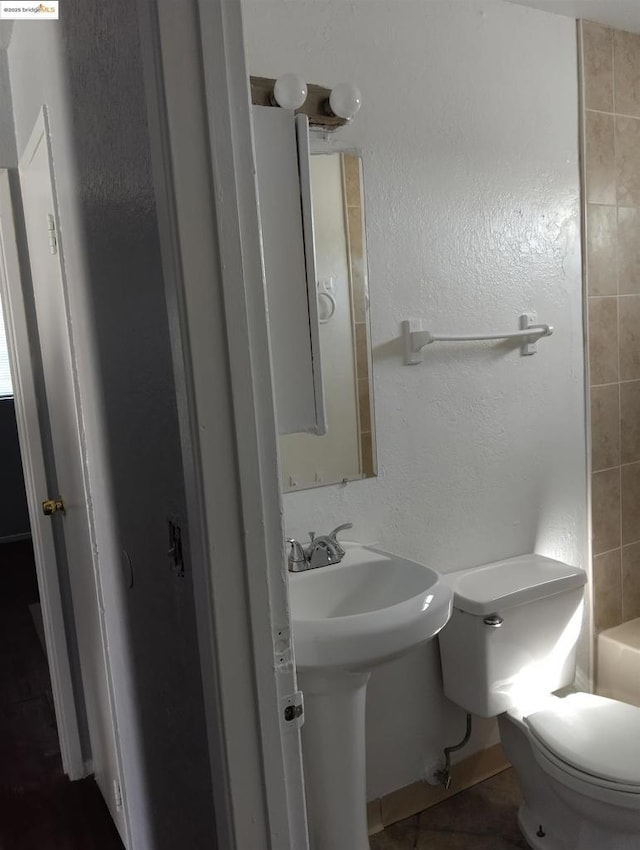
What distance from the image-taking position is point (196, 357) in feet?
2.77

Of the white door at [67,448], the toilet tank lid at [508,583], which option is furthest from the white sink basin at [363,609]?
the white door at [67,448]

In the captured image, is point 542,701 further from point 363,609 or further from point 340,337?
point 340,337

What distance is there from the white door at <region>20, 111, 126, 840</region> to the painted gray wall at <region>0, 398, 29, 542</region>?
3.11 metres

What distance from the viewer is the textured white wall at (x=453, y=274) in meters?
1.89

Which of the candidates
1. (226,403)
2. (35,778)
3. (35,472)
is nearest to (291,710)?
(226,403)

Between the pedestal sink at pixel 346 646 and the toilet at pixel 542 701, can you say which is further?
the toilet at pixel 542 701

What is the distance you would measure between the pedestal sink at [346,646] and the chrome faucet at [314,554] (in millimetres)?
19

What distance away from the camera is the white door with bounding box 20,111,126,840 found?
1748 mm

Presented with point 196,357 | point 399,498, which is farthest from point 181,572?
point 399,498

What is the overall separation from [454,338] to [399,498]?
478 mm

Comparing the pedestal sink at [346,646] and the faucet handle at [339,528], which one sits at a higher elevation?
the faucet handle at [339,528]

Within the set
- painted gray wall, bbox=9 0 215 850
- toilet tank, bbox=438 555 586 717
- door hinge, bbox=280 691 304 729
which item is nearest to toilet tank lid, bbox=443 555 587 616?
toilet tank, bbox=438 555 586 717

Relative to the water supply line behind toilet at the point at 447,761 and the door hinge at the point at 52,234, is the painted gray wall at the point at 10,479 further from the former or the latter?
the water supply line behind toilet at the point at 447,761

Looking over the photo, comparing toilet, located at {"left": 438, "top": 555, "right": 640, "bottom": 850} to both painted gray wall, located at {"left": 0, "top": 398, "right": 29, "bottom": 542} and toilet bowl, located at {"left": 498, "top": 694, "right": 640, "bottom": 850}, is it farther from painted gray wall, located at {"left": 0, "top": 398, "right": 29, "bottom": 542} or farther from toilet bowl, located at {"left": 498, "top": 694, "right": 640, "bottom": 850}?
painted gray wall, located at {"left": 0, "top": 398, "right": 29, "bottom": 542}
